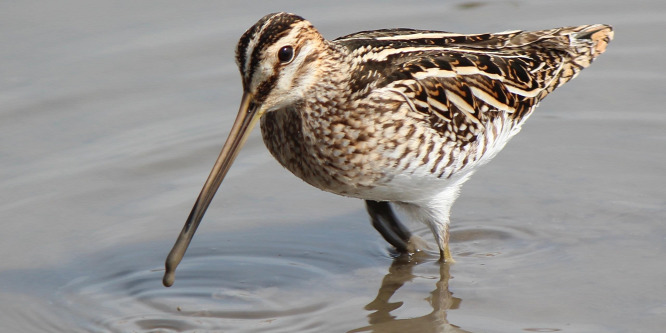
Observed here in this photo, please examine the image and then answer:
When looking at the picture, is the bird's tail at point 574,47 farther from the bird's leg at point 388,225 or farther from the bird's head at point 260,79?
the bird's head at point 260,79

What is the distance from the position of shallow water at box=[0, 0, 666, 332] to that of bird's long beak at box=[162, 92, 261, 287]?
71 cm

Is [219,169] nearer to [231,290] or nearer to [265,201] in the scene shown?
[231,290]

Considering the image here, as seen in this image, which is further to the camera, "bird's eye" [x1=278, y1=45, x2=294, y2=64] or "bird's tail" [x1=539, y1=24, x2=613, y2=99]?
"bird's tail" [x1=539, y1=24, x2=613, y2=99]

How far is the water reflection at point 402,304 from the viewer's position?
695cm

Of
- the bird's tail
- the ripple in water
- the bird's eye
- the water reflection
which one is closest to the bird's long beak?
the bird's eye

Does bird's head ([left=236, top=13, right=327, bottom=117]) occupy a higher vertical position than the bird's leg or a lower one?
higher

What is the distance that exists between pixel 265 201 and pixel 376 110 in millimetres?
2067

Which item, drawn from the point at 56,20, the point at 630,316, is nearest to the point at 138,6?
the point at 56,20

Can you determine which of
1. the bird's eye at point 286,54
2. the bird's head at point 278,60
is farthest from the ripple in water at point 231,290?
the bird's eye at point 286,54

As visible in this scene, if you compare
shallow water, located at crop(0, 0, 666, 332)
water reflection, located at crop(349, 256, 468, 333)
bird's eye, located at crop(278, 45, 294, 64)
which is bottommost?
water reflection, located at crop(349, 256, 468, 333)

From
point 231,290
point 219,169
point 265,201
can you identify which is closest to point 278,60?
point 219,169

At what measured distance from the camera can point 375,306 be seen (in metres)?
7.23

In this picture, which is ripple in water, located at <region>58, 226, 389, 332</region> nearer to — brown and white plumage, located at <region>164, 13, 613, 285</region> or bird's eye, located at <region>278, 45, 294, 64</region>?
brown and white plumage, located at <region>164, 13, 613, 285</region>

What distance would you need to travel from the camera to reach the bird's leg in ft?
25.8
